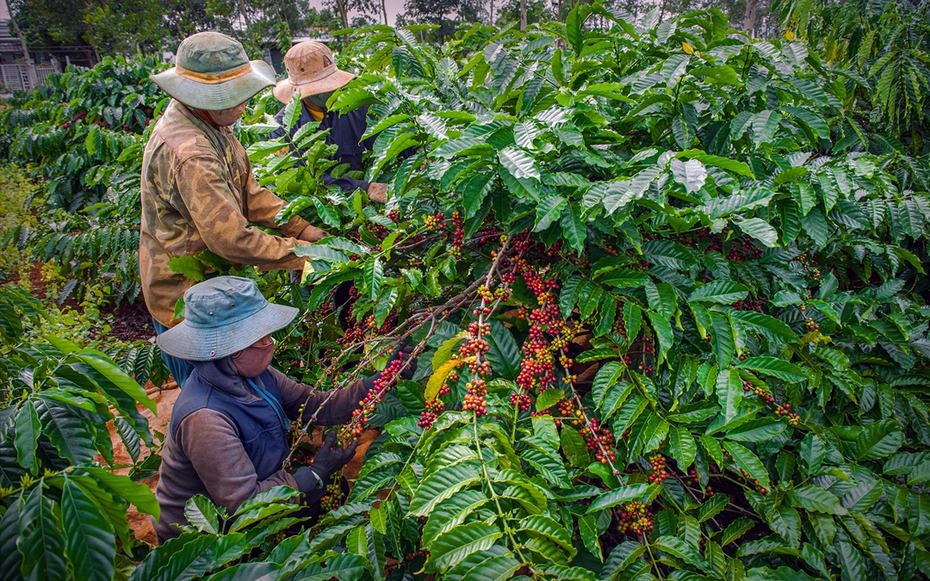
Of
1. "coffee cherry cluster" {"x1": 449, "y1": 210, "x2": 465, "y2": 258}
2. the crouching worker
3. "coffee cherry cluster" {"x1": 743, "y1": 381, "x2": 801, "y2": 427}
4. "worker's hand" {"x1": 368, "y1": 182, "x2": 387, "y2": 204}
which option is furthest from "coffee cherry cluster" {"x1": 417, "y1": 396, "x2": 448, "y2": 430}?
"worker's hand" {"x1": 368, "y1": 182, "x2": 387, "y2": 204}

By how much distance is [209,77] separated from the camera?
2.23 meters

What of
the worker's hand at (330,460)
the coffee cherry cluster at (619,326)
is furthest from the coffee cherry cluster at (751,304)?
the worker's hand at (330,460)

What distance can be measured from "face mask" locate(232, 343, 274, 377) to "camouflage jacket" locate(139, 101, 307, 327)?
1.49 ft

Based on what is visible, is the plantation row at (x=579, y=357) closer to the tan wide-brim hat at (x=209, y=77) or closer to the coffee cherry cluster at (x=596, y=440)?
the coffee cherry cluster at (x=596, y=440)

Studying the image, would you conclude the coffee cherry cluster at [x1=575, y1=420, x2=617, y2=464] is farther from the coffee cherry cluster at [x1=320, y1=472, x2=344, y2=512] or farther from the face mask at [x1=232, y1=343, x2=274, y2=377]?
the face mask at [x1=232, y1=343, x2=274, y2=377]

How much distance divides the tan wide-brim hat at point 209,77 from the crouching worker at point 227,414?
0.86 metres

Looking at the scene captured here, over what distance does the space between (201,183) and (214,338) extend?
71cm

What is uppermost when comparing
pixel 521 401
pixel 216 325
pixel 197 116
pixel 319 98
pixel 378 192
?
pixel 197 116

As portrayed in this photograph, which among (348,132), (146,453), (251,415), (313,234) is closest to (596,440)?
(251,415)

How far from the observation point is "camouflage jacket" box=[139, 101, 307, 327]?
2.12 m

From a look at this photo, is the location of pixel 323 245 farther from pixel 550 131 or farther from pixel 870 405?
pixel 870 405

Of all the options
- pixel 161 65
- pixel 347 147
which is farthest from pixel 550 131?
pixel 161 65

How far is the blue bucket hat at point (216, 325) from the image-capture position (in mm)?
1781

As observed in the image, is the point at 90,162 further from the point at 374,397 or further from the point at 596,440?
the point at 596,440
